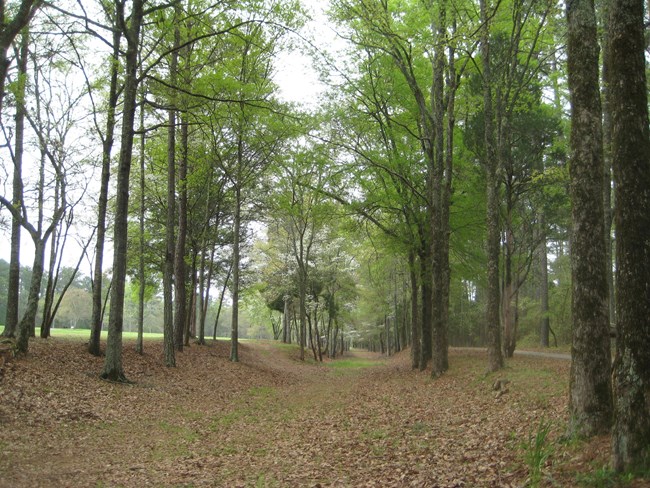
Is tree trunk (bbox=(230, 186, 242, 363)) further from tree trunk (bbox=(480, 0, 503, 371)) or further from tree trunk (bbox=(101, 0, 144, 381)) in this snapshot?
tree trunk (bbox=(480, 0, 503, 371))

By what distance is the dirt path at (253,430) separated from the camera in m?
6.08

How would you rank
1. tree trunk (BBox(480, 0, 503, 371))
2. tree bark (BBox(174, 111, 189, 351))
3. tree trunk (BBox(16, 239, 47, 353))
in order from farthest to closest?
tree bark (BBox(174, 111, 189, 351)), tree trunk (BBox(480, 0, 503, 371)), tree trunk (BBox(16, 239, 47, 353))

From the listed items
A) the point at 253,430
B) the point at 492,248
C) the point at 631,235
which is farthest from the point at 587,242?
the point at 492,248

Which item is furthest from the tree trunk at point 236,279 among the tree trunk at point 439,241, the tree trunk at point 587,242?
the tree trunk at point 587,242

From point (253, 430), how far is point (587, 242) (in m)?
7.47

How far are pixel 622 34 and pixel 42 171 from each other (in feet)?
57.3

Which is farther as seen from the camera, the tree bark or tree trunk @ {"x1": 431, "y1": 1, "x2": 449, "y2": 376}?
the tree bark

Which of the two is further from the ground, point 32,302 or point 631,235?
point 631,235

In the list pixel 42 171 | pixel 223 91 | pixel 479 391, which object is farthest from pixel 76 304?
pixel 479 391

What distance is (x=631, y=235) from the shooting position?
162 inches

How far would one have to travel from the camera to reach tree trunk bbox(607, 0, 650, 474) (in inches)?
157

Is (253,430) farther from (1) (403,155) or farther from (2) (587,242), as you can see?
(1) (403,155)

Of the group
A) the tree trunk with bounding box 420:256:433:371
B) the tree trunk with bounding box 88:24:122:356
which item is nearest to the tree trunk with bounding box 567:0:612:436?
the tree trunk with bounding box 88:24:122:356

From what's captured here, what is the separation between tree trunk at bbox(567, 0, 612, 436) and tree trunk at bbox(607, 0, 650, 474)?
1.01 meters
